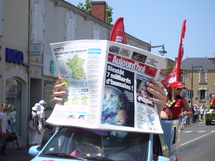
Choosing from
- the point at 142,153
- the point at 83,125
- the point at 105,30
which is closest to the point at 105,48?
the point at 83,125

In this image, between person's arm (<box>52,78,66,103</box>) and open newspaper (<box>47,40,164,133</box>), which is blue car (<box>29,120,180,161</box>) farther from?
person's arm (<box>52,78,66,103</box>)

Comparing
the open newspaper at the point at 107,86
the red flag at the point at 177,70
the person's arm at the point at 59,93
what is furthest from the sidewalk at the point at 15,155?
the open newspaper at the point at 107,86

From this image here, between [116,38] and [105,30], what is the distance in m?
19.2

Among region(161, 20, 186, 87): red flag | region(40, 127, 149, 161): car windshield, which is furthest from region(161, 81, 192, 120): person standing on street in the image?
region(40, 127, 149, 161): car windshield

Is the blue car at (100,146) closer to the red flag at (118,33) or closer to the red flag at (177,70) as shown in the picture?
the red flag at (177,70)

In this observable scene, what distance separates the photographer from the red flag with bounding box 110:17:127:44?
735 cm

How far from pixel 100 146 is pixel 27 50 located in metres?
12.7

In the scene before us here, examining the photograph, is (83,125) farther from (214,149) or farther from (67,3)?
(67,3)

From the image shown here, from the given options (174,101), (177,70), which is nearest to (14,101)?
(174,101)

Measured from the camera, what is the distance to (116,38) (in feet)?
24.3

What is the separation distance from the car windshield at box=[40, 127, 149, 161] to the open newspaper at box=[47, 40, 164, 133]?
1.00ft

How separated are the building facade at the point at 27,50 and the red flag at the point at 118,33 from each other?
878cm

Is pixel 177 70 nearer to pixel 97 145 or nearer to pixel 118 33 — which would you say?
pixel 118 33

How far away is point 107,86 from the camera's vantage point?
16.6ft
